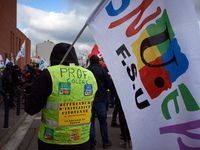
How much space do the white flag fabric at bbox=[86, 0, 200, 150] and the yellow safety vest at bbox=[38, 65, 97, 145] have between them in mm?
572

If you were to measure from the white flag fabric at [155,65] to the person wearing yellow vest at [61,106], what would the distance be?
58 cm

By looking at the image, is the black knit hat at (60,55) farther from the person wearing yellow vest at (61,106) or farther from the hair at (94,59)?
the hair at (94,59)

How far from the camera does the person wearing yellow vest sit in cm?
210

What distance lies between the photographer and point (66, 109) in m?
2.19

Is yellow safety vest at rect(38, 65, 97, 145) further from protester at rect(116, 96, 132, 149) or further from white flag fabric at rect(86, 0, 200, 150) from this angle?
protester at rect(116, 96, 132, 149)

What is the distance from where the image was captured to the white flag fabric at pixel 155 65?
4.84ft

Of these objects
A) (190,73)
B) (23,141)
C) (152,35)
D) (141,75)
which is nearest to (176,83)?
(190,73)

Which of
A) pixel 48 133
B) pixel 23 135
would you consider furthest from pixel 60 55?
pixel 23 135

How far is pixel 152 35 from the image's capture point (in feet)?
5.40

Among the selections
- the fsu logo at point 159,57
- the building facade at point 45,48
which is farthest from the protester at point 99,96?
the building facade at point 45,48

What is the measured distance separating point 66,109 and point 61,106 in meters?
0.06

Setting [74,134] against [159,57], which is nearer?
[159,57]

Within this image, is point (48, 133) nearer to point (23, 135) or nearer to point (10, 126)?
point (23, 135)

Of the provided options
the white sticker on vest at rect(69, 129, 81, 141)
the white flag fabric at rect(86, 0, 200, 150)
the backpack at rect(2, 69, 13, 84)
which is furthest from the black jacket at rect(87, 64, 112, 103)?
the backpack at rect(2, 69, 13, 84)
